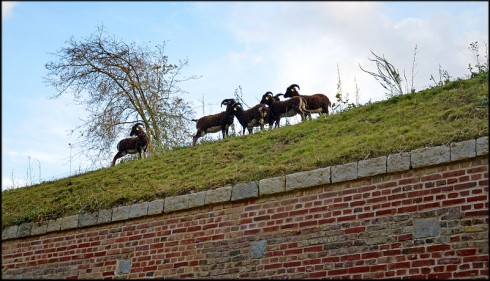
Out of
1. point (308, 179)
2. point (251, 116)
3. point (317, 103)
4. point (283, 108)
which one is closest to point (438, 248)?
point (308, 179)

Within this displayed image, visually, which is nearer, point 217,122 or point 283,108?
point 283,108

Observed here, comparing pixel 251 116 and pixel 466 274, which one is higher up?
pixel 251 116

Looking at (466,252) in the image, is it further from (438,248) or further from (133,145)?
(133,145)

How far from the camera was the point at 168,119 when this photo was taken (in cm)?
2033

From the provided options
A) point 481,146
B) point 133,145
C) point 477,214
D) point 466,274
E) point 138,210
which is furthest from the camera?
point 133,145

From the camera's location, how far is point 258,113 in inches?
640

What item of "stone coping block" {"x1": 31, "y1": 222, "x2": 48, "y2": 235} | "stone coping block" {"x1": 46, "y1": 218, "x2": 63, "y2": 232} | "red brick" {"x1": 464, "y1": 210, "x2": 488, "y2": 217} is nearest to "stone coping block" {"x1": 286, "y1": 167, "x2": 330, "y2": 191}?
"red brick" {"x1": 464, "y1": 210, "x2": 488, "y2": 217}

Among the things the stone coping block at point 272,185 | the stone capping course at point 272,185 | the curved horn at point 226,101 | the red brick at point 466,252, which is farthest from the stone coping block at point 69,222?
the red brick at point 466,252

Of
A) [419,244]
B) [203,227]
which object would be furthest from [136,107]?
[419,244]

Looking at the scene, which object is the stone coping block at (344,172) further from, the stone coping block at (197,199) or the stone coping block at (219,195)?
the stone coping block at (197,199)

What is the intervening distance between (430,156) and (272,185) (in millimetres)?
2357

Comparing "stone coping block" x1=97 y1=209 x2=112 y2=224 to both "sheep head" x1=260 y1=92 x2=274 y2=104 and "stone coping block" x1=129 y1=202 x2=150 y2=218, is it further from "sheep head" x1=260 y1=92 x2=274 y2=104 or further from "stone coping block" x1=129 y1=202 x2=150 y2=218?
"sheep head" x1=260 y1=92 x2=274 y2=104

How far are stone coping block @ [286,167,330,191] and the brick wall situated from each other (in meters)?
0.02

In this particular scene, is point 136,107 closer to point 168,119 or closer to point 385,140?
point 168,119
